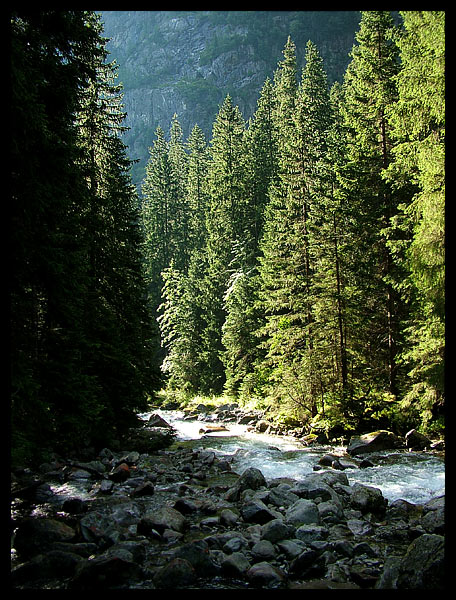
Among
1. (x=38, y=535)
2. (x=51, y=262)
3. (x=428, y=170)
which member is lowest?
(x=38, y=535)

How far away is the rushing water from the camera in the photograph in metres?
9.60

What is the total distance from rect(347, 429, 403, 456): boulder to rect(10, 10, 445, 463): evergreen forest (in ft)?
2.57

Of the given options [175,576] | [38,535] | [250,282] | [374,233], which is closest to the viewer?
[175,576]

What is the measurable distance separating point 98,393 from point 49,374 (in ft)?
15.6

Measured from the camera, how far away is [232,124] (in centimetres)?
3838

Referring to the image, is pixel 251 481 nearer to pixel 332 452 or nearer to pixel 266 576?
pixel 266 576

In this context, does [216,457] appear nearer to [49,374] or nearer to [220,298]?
[49,374]

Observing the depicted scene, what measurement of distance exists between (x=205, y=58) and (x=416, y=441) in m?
151

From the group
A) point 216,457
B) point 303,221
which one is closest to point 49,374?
point 216,457

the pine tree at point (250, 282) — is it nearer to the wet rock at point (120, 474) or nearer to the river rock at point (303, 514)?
the wet rock at point (120, 474)

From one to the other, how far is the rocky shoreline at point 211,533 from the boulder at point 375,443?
11.6 feet

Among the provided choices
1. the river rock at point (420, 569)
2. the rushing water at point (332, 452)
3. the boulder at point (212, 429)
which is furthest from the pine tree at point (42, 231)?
the boulder at point (212, 429)

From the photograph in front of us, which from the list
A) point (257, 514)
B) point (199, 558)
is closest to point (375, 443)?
point (257, 514)

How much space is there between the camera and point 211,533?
698cm
